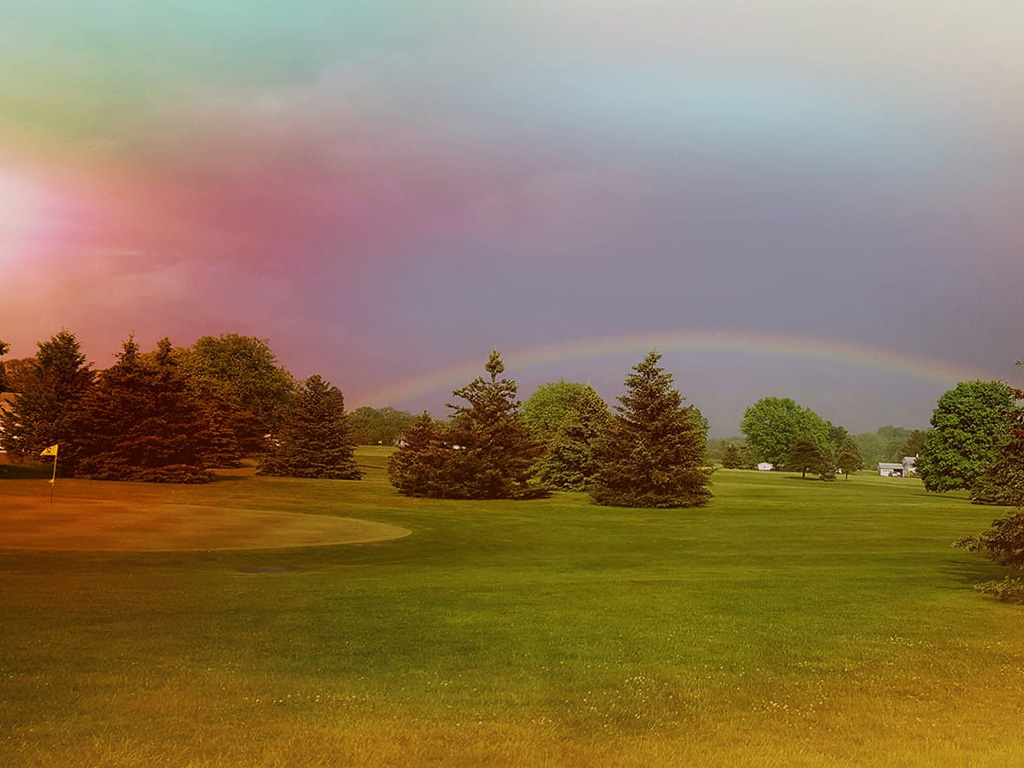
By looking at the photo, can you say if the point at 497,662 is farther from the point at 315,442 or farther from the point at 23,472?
the point at 315,442

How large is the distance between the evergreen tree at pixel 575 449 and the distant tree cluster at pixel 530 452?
779cm

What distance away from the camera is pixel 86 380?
210 ft

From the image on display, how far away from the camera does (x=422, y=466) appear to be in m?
55.2

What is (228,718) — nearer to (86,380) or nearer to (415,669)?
(415,669)

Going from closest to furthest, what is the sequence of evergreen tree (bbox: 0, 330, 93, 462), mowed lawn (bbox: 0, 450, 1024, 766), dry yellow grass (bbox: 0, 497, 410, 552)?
mowed lawn (bbox: 0, 450, 1024, 766)
dry yellow grass (bbox: 0, 497, 410, 552)
evergreen tree (bbox: 0, 330, 93, 462)

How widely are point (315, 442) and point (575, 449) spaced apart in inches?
969

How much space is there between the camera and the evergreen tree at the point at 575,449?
67.2m

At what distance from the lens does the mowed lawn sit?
7.85 metres

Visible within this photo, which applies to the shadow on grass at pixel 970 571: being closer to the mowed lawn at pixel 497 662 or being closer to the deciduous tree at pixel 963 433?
the mowed lawn at pixel 497 662

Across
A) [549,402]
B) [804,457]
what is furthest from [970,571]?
[549,402]

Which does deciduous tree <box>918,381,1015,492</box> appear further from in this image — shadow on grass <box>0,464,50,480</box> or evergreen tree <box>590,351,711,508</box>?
shadow on grass <box>0,464,50,480</box>

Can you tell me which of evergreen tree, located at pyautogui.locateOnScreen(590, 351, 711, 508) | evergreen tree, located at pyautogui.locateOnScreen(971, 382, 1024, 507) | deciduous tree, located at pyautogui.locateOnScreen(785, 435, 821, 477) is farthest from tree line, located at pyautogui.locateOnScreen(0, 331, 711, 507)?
deciduous tree, located at pyautogui.locateOnScreen(785, 435, 821, 477)

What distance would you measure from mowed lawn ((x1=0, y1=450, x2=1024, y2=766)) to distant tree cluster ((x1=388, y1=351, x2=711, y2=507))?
96.9ft

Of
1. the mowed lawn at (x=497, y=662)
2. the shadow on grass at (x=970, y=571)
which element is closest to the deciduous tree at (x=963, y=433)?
the shadow on grass at (x=970, y=571)
